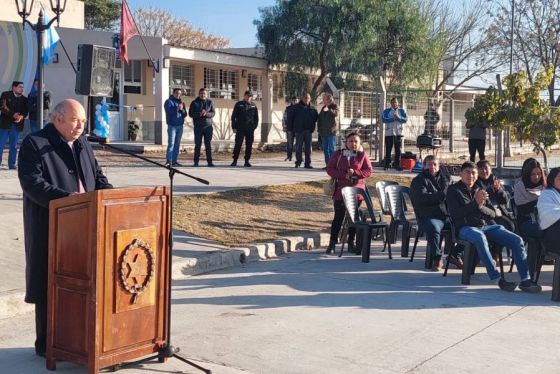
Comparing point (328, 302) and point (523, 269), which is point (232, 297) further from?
point (523, 269)

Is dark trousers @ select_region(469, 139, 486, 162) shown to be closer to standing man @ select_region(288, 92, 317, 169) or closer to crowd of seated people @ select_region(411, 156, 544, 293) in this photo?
standing man @ select_region(288, 92, 317, 169)

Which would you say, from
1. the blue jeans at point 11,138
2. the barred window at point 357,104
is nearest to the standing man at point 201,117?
the blue jeans at point 11,138

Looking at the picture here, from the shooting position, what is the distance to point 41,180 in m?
5.49

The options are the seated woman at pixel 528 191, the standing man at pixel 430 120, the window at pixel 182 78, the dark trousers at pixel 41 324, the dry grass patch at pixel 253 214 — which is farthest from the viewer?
the window at pixel 182 78

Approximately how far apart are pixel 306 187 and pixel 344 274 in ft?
19.7

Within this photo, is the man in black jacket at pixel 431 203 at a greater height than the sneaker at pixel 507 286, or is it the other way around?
the man in black jacket at pixel 431 203

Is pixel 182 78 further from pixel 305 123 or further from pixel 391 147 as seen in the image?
pixel 391 147

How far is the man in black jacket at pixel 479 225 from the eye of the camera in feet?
29.0

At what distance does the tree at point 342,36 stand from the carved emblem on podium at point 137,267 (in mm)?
23974

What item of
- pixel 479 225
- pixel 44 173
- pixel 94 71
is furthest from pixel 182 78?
pixel 44 173

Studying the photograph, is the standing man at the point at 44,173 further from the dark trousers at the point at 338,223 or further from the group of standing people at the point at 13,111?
the group of standing people at the point at 13,111

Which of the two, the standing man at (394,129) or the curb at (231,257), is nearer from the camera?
the curb at (231,257)

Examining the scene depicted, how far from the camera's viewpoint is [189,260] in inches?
379

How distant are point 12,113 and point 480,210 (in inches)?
396
